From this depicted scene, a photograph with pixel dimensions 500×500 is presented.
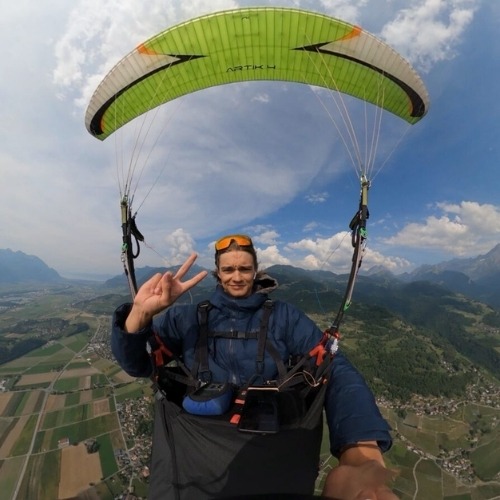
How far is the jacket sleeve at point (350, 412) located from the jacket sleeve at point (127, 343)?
1550mm

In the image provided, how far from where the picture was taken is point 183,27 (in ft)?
15.2

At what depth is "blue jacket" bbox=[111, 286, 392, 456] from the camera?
81.8 inches

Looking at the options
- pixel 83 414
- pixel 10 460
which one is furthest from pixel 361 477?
pixel 83 414

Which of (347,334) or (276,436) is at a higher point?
(276,436)

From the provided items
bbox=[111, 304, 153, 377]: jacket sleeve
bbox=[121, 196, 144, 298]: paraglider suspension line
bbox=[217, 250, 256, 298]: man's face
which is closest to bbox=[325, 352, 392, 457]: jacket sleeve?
bbox=[217, 250, 256, 298]: man's face

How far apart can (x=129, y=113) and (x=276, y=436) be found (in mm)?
6363

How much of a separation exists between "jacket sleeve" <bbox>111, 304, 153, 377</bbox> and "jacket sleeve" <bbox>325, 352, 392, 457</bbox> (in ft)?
5.08

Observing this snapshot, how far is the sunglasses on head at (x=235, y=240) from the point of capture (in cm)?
333

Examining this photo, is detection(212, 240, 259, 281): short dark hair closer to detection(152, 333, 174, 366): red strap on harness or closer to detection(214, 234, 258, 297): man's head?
detection(214, 234, 258, 297): man's head

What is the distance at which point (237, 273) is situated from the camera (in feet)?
10.4

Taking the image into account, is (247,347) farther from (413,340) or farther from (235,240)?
(413,340)

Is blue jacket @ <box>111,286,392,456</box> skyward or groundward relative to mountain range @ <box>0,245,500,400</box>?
skyward

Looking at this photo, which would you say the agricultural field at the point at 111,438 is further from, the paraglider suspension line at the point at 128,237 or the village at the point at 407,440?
the paraglider suspension line at the point at 128,237

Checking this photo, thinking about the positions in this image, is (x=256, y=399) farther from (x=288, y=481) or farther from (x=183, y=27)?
(x=183, y=27)
